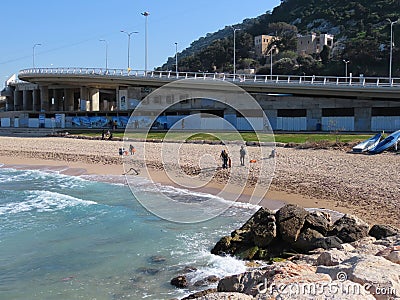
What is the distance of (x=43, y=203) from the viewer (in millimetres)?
21109

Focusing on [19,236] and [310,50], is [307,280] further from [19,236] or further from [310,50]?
[310,50]

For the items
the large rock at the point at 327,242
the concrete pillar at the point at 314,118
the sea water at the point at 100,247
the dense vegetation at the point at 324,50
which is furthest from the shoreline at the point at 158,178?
the dense vegetation at the point at 324,50

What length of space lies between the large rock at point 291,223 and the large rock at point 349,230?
0.88 metres

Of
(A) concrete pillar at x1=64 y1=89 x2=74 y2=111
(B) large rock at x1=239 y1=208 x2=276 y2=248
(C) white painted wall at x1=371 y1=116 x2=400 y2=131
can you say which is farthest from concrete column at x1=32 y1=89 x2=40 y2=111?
(B) large rock at x1=239 y1=208 x2=276 y2=248

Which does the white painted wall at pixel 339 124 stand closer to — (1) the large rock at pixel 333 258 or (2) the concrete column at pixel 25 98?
(1) the large rock at pixel 333 258

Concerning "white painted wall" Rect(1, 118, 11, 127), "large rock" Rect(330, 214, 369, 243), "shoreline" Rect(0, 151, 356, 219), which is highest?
"white painted wall" Rect(1, 118, 11, 127)

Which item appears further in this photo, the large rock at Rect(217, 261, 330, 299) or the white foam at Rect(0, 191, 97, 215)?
the white foam at Rect(0, 191, 97, 215)

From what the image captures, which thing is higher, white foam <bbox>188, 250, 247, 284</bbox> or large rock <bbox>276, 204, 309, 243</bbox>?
large rock <bbox>276, 204, 309, 243</bbox>

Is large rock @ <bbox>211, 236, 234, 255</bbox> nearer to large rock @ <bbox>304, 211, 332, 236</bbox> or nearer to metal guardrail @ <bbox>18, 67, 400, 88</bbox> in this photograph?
large rock @ <bbox>304, 211, 332, 236</bbox>

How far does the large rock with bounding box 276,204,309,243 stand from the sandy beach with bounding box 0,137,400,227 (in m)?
3.63

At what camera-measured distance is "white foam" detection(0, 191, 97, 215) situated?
65.1 feet

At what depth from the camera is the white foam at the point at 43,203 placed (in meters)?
19.8

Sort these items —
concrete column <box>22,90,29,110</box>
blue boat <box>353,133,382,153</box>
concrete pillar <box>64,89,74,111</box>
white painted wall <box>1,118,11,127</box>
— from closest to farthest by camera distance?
1. blue boat <box>353,133,382,153</box>
2. white painted wall <box>1,118,11,127</box>
3. concrete pillar <box>64,89,74,111</box>
4. concrete column <box>22,90,29,110</box>

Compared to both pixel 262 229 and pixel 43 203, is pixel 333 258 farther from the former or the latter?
pixel 43 203
